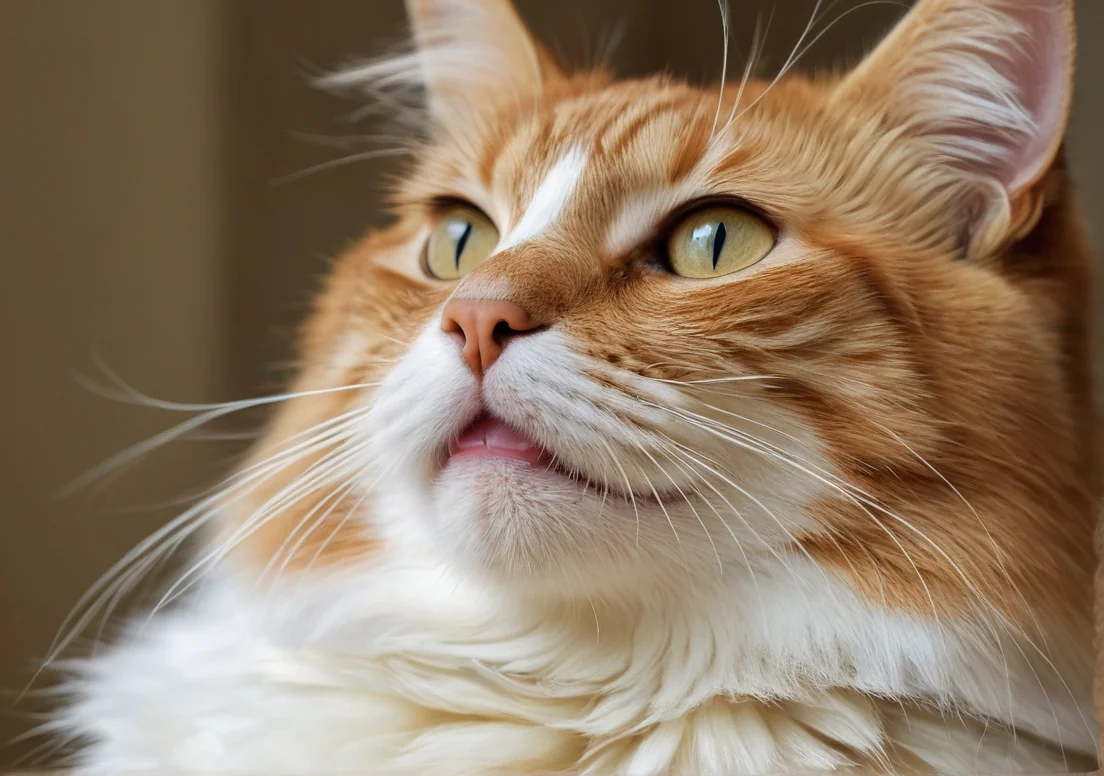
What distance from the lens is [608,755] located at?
891 millimetres

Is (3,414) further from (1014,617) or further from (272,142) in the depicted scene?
(1014,617)

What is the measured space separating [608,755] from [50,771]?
663mm

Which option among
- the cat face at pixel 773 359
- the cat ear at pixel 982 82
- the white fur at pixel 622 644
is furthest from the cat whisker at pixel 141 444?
the cat ear at pixel 982 82

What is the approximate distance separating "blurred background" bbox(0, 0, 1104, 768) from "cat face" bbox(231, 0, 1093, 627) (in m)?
0.26

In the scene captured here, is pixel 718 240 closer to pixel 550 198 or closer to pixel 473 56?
pixel 550 198

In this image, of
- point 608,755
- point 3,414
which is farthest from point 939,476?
point 3,414

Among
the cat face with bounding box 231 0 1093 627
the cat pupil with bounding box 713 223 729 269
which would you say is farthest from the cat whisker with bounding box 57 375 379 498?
the cat pupil with bounding box 713 223 729 269

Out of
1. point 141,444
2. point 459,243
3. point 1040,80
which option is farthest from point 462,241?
point 1040,80

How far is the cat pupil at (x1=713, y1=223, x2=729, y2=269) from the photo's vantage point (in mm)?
946

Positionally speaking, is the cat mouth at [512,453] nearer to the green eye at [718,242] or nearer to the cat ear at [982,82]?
the green eye at [718,242]

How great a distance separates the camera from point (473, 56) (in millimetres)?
1290

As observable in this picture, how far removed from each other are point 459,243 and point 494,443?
0.39 meters

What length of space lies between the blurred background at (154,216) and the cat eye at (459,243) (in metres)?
0.22

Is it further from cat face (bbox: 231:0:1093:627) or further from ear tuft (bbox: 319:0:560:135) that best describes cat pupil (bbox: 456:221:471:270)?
ear tuft (bbox: 319:0:560:135)
